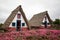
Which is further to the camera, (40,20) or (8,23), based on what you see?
(40,20)

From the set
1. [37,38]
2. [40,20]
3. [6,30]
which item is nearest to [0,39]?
[37,38]

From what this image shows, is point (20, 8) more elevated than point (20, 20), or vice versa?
point (20, 8)

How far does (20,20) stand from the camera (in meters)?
32.6

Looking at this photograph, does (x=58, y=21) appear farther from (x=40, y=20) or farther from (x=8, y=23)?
(x=8, y=23)

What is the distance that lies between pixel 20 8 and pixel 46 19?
1305 centimetres

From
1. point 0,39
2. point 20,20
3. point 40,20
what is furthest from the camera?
point 40,20

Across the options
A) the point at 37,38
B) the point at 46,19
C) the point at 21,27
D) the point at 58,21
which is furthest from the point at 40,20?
the point at 37,38

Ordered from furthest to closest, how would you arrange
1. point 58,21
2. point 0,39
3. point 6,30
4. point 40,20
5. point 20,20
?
point 58,21
point 40,20
point 20,20
point 6,30
point 0,39

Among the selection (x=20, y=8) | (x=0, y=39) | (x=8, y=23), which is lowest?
(x=0, y=39)

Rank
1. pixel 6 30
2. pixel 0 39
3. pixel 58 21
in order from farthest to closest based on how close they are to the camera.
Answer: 1. pixel 58 21
2. pixel 6 30
3. pixel 0 39

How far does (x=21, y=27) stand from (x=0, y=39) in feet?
41.1

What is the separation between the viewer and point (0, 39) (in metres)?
20.3

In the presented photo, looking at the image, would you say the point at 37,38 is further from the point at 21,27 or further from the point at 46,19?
the point at 46,19

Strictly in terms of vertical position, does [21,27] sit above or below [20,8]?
below
